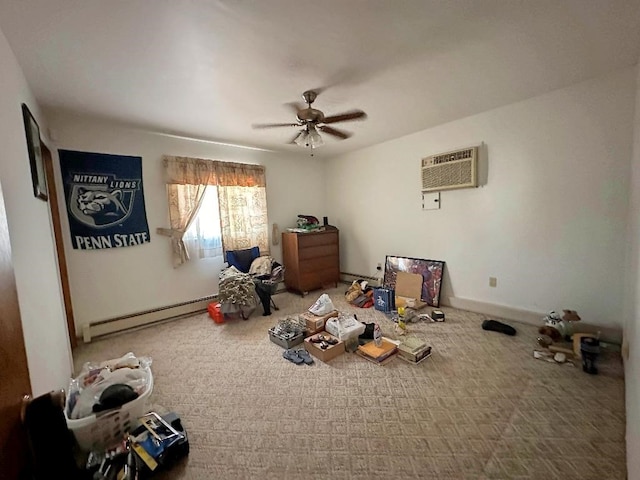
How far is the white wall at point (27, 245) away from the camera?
4.25 ft

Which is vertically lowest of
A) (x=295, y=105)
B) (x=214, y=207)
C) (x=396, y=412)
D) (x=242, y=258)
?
(x=396, y=412)

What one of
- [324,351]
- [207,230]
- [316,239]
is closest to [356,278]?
[316,239]

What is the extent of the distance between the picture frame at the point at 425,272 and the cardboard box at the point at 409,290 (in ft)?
0.17

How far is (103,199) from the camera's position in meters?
2.88

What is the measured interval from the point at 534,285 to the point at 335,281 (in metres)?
2.70

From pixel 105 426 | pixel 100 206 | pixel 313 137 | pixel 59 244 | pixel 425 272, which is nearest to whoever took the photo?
pixel 105 426

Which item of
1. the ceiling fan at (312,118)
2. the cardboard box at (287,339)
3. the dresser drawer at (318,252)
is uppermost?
the ceiling fan at (312,118)

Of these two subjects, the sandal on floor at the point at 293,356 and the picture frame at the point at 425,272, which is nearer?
the sandal on floor at the point at 293,356

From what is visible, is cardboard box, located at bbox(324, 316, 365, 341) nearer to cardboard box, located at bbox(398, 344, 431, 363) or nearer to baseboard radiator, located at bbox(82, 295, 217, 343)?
cardboard box, located at bbox(398, 344, 431, 363)

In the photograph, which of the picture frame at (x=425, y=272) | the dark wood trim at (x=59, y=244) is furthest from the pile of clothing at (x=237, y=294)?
the picture frame at (x=425, y=272)

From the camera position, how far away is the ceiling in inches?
55.4

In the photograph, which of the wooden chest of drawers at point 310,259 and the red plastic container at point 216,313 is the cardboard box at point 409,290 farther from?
the red plastic container at point 216,313

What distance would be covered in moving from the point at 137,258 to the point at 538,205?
4448 millimetres

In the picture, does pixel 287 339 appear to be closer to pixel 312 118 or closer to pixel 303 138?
pixel 303 138
